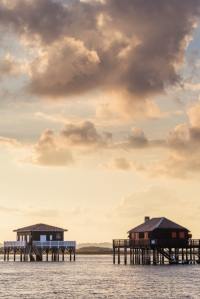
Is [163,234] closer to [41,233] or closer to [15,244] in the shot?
[41,233]

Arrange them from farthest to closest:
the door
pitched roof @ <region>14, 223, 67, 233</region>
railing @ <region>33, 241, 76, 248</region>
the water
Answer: pitched roof @ <region>14, 223, 67, 233</region>
the door
railing @ <region>33, 241, 76, 248</region>
the water

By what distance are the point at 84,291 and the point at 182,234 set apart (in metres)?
39.3

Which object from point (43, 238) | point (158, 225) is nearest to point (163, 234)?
point (158, 225)

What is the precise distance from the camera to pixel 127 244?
103562 millimetres

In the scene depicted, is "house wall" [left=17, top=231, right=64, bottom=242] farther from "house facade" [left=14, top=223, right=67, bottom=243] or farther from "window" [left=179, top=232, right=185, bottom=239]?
"window" [left=179, top=232, right=185, bottom=239]

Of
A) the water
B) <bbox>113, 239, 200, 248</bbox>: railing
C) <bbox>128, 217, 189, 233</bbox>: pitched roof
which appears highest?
<bbox>128, 217, 189, 233</bbox>: pitched roof

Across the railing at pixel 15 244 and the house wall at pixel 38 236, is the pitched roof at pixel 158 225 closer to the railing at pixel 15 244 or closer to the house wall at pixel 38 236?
the house wall at pixel 38 236

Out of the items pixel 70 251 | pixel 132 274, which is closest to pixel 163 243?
pixel 132 274

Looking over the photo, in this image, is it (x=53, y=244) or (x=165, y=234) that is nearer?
(x=165, y=234)

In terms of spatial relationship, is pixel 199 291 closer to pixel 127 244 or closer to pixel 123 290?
pixel 123 290

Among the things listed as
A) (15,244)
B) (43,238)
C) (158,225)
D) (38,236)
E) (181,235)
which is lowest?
(15,244)

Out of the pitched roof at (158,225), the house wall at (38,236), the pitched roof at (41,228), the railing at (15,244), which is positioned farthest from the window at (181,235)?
the railing at (15,244)

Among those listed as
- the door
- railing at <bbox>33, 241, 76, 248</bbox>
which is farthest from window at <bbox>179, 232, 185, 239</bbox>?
the door

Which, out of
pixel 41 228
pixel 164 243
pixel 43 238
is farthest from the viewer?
pixel 41 228
